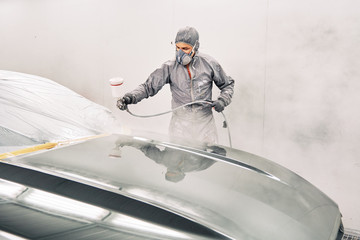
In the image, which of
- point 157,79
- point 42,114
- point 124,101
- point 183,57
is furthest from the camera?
point 157,79

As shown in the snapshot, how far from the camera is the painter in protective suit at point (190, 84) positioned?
284 centimetres

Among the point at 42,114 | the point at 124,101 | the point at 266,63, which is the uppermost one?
the point at 266,63

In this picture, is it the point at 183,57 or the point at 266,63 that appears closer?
the point at 183,57

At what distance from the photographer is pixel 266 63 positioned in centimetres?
348

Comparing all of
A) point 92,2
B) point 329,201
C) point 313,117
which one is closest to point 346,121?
point 313,117

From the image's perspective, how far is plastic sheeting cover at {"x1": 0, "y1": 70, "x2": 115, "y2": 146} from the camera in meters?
1.43

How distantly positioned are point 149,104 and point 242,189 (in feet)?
10.3

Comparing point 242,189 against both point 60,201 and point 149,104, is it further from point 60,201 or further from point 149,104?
point 149,104

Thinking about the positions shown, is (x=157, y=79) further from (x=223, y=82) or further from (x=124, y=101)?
(x=223, y=82)

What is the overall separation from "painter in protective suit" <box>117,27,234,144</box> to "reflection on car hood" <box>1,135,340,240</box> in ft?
4.76

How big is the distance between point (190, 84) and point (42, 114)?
154 centimetres

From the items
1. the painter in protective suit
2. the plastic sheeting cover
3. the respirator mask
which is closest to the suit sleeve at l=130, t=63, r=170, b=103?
the painter in protective suit

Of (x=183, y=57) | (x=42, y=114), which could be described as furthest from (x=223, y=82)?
(x=42, y=114)

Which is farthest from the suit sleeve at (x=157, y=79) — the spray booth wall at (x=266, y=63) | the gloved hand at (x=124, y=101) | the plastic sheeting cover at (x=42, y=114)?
the plastic sheeting cover at (x=42, y=114)
